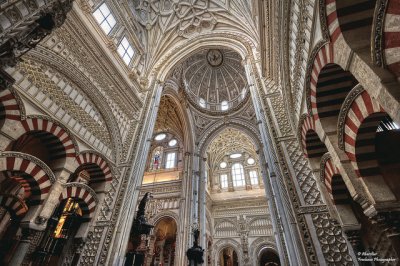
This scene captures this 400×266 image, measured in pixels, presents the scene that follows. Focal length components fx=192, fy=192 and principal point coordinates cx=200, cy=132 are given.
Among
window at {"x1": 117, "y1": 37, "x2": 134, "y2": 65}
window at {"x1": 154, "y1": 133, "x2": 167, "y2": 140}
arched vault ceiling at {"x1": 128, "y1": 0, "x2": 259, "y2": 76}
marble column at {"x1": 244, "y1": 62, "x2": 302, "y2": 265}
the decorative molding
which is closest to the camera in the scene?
the decorative molding

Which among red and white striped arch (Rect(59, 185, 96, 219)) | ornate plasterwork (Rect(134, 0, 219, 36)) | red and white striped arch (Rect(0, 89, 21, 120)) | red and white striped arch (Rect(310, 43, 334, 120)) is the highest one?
ornate plasterwork (Rect(134, 0, 219, 36))

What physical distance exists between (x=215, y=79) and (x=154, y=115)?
1018 cm

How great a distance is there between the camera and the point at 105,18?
27.6ft

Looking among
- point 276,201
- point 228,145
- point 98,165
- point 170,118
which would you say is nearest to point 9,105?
point 98,165

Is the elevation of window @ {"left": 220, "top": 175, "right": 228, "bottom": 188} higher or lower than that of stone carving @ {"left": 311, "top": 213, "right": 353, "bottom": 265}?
higher

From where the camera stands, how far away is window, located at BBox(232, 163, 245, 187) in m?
18.6

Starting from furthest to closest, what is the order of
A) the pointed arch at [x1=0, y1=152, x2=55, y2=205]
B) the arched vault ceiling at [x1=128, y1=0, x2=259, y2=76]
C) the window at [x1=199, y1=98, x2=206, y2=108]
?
the window at [x1=199, y1=98, x2=206, y2=108] < the arched vault ceiling at [x1=128, y1=0, x2=259, y2=76] < the pointed arch at [x1=0, y1=152, x2=55, y2=205]

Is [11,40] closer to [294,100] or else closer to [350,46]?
[350,46]

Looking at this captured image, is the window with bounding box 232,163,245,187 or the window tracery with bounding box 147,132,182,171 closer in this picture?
the window tracery with bounding box 147,132,182,171

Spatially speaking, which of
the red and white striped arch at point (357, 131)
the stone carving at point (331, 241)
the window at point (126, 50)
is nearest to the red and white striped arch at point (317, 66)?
the red and white striped arch at point (357, 131)

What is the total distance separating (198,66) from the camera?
55.7 ft

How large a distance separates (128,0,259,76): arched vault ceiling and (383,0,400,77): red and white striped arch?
1082 centimetres

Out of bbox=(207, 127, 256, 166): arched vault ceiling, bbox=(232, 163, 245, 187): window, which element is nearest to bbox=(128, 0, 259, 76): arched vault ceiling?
bbox=(207, 127, 256, 166): arched vault ceiling

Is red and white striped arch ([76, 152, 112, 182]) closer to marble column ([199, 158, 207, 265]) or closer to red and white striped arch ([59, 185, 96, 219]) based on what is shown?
red and white striped arch ([59, 185, 96, 219])
